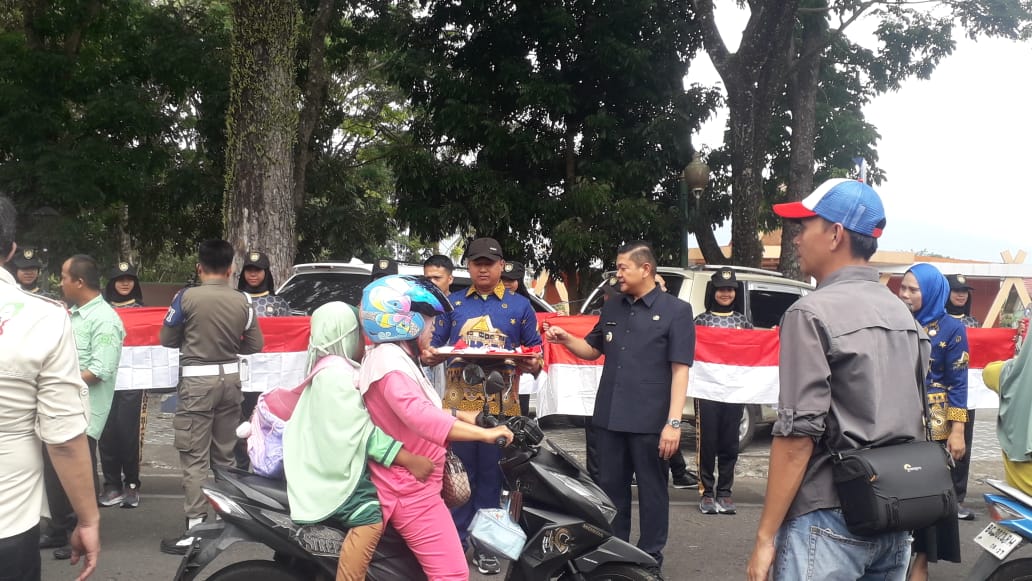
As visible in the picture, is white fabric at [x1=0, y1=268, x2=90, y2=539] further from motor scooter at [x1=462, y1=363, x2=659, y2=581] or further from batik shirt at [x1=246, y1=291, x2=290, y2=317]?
batik shirt at [x1=246, y1=291, x2=290, y2=317]

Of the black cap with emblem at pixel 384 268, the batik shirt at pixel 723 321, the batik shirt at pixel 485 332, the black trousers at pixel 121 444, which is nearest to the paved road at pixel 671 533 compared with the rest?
the black trousers at pixel 121 444

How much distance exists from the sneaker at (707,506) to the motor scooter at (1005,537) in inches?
126

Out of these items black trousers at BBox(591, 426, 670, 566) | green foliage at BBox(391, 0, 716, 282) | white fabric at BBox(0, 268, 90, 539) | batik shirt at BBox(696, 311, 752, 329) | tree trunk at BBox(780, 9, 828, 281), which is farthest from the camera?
green foliage at BBox(391, 0, 716, 282)

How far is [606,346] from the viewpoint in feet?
17.1

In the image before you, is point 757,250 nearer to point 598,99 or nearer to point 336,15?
point 598,99

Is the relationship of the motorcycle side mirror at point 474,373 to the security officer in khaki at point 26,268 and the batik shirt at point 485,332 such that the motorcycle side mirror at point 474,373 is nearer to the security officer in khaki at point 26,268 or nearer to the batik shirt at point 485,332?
the batik shirt at point 485,332

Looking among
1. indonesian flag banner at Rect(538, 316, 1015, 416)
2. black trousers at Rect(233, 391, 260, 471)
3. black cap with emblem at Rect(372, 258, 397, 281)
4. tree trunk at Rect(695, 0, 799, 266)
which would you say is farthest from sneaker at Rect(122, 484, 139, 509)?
tree trunk at Rect(695, 0, 799, 266)

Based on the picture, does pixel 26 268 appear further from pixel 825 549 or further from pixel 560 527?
pixel 825 549

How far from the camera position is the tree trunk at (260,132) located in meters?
10.5

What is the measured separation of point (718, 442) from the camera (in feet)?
23.6

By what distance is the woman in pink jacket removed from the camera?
3.19 metres

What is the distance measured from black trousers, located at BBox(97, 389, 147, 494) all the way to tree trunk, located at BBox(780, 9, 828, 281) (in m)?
10.0

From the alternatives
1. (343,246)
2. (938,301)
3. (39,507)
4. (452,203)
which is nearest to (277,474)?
(39,507)

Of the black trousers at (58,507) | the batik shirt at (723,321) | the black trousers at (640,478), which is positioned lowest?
the black trousers at (58,507)
